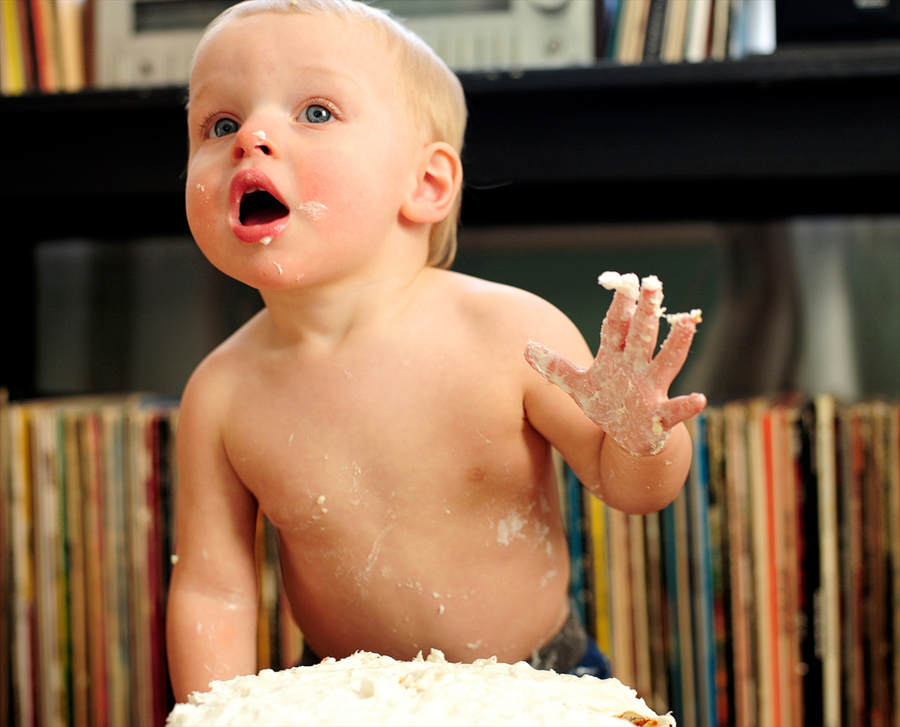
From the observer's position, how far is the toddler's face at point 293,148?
0.52m

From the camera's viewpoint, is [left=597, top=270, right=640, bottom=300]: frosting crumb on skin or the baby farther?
the baby

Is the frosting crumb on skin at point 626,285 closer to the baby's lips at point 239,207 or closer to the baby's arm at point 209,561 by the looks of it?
the baby's lips at point 239,207

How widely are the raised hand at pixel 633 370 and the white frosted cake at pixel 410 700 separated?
148 millimetres

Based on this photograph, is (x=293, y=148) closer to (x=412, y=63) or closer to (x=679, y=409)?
(x=412, y=63)

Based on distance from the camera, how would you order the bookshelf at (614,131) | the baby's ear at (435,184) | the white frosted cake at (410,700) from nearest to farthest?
the white frosted cake at (410,700)
the baby's ear at (435,184)
the bookshelf at (614,131)

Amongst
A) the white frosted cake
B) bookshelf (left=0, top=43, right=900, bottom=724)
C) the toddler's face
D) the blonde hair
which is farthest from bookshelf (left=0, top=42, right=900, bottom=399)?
the white frosted cake

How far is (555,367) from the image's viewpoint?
47 centimetres

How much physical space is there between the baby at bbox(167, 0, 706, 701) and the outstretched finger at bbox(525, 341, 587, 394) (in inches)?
3.0

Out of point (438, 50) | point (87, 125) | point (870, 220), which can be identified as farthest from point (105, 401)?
point (870, 220)

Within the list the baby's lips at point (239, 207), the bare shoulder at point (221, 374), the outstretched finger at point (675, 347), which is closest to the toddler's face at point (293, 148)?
the baby's lips at point (239, 207)

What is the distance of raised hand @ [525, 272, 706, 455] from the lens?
43 centimetres

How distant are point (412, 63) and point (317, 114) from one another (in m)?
0.11

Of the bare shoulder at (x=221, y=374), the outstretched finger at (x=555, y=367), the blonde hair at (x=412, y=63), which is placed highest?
the blonde hair at (x=412, y=63)

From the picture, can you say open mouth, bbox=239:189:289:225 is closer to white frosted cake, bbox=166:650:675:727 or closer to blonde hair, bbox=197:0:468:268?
blonde hair, bbox=197:0:468:268
